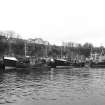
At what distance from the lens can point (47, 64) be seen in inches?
3324

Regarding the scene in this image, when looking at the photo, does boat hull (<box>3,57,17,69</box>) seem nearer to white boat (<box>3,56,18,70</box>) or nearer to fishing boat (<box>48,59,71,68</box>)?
white boat (<box>3,56,18,70</box>)

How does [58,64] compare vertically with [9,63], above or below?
below

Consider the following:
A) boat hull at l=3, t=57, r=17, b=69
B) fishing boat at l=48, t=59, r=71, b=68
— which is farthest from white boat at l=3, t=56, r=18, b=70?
fishing boat at l=48, t=59, r=71, b=68

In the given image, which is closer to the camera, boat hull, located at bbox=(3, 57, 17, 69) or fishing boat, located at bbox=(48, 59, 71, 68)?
boat hull, located at bbox=(3, 57, 17, 69)

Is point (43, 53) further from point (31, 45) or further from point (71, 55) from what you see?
point (71, 55)

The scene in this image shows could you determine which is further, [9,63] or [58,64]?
[58,64]

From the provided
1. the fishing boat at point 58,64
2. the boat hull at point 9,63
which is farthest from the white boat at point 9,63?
the fishing boat at point 58,64

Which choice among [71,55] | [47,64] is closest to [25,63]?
[47,64]

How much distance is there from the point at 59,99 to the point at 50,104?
203 cm

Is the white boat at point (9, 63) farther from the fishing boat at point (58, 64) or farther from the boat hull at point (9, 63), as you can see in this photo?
the fishing boat at point (58, 64)

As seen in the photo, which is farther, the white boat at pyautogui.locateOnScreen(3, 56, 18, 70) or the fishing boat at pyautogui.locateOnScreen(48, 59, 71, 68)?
the fishing boat at pyautogui.locateOnScreen(48, 59, 71, 68)

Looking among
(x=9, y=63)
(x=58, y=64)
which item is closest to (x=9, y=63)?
(x=9, y=63)

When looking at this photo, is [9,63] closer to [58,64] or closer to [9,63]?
[9,63]

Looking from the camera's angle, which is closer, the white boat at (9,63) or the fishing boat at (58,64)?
the white boat at (9,63)
